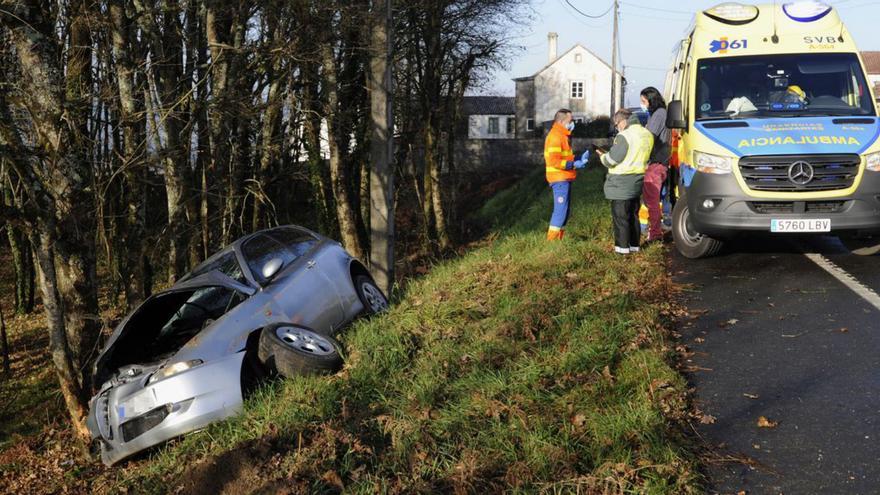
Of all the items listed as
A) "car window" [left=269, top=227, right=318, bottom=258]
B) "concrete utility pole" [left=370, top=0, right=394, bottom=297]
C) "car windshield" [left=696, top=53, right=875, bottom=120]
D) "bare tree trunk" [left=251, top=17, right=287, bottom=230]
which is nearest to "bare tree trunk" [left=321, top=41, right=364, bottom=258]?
"bare tree trunk" [left=251, top=17, right=287, bottom=230]

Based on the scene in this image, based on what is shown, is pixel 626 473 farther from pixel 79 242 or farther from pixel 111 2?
pixel 111 2

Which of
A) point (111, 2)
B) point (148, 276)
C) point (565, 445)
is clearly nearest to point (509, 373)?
point (565, 445)

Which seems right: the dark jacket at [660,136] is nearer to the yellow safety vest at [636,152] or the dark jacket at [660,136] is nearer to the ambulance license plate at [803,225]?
the yellow safety vest at [636,152]

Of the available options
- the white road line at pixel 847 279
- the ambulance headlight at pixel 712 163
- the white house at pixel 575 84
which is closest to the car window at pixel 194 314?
the ambulance headlight at pixel 712 163

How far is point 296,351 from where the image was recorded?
6.67 m

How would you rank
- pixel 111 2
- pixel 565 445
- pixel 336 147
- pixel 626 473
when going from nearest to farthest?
pixel 626 473 < pixel 565 445 < pixel 111 2 < pixel 336 147

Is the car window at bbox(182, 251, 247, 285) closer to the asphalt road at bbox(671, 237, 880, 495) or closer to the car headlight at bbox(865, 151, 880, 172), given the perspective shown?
the asphalt road at bbox(671, 237, 880, 495)

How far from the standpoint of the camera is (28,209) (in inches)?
384

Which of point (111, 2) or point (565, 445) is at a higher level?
point (111, 2)

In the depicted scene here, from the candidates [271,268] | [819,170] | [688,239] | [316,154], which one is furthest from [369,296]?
[316,154]

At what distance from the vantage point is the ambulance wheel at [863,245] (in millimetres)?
9734

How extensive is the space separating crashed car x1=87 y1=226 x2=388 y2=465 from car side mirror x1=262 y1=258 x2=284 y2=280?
1cm

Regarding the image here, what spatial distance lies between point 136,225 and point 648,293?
10.6m

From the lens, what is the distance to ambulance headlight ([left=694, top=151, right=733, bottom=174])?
8.97 metres
